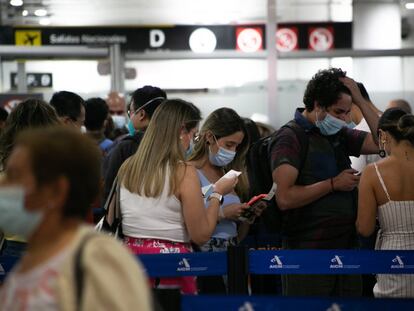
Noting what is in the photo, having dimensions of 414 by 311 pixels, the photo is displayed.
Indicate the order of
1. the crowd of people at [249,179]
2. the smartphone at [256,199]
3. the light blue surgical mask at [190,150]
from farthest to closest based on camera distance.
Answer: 1. the light blue surgical mask at [190,150]
2. the smartphone at [256,199]
3. the crowd of people at [249,179]

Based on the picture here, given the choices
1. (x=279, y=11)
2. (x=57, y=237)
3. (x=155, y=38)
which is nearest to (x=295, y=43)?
(x=279, y=11)

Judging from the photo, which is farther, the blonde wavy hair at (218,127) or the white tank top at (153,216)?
the blonde wavy hair at (218,127)

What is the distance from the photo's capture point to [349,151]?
19.2ft

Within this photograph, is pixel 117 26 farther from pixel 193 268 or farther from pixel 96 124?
pixel 193 268

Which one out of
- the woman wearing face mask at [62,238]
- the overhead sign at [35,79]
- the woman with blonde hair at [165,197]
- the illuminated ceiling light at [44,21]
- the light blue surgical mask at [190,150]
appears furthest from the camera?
the illuminated ceiling light at [44,21]

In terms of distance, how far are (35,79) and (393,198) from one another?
32.4ft

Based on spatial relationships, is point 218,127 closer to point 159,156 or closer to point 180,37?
point 159,156

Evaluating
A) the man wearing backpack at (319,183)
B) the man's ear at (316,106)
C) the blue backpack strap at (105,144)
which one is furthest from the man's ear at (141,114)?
the blue backpack strap at (105,144)

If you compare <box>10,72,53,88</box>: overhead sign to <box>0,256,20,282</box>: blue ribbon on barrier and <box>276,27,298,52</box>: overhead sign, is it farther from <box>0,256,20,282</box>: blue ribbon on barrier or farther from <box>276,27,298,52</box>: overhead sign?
<box>0,256,20,282</box>: blue ribbon on barrier

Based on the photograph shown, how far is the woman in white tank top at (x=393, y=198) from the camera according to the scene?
5.20 m

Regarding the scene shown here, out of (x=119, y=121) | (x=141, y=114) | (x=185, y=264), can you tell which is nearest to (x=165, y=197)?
(x=185, y=264)

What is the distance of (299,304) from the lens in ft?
13.7

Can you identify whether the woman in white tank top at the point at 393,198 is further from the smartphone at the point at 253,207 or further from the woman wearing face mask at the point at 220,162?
the woman wearing face mask at the point at 220,162

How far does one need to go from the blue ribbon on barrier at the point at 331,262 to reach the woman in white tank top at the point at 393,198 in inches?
1.8
